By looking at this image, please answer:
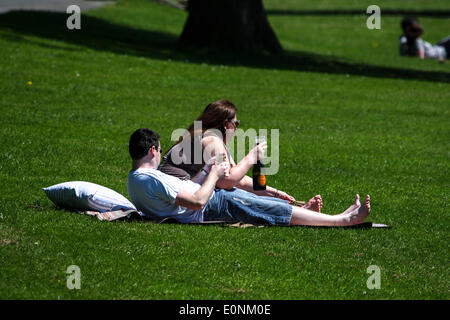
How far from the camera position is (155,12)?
3003cm

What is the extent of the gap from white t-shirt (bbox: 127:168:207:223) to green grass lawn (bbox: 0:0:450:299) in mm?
216

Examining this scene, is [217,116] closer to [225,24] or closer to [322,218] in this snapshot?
[322,218]

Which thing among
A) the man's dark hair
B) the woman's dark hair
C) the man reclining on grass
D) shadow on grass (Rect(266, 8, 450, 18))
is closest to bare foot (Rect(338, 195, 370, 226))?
the man reclining on grass

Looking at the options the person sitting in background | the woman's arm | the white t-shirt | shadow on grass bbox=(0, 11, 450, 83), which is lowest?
the white t-shirt

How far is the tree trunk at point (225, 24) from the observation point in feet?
68.9

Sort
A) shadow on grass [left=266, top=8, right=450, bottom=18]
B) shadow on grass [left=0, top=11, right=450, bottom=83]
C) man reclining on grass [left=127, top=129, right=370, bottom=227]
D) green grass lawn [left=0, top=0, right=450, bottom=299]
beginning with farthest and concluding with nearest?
shadow on grass [left=266, top=8, right=450, bottom=18] → shadow on grass [left=0, top=11, right=450, bottom=83] → man reclining on grass [left=127, top=129, right=370, bottom=227] → green grass lawn [left=0, top=0, right=450, bottom=299]

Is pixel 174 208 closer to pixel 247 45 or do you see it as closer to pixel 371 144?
pixel 371 144

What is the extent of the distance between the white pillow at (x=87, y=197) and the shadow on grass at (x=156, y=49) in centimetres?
1138

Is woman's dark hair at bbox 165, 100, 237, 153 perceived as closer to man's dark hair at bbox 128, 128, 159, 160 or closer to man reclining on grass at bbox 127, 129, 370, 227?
man reclining on grass at bbox 127, 129, 370, 227

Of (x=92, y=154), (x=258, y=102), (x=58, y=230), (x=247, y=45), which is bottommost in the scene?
(x=58, y=230)

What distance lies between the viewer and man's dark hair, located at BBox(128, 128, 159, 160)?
25.1ft

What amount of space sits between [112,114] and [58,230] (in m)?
7.01

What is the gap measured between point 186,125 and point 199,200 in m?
6.52
